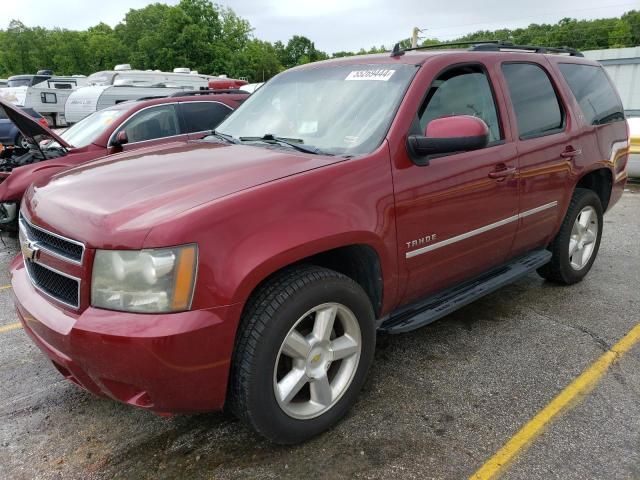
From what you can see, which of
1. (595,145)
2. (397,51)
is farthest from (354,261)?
(595,145)

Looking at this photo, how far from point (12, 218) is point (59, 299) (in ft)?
12.8

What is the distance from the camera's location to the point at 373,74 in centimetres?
317

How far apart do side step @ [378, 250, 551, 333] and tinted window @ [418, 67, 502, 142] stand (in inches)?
37.3

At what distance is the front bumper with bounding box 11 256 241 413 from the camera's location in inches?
78.7

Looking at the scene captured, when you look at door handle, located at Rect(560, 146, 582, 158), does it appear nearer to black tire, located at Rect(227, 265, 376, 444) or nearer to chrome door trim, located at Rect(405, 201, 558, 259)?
chrome door trim, located at Rect(405, 201, 558, 259)

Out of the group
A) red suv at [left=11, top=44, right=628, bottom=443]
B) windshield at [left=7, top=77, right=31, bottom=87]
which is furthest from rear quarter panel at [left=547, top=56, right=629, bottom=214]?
windshield at [left=7, top=77, right=31, bottom=87]

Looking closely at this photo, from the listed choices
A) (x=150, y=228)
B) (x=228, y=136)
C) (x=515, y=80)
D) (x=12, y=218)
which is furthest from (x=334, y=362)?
(x=12, y=218)

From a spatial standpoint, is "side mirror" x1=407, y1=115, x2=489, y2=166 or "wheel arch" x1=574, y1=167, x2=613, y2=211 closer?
"side mirror" x1=407, y1=115, x2=489, y2=166

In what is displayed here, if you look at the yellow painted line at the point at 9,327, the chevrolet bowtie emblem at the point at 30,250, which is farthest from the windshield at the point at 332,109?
Answer: the yellow painted line at the point at 9,327

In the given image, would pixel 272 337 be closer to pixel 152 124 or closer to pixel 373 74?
pixel 373 74

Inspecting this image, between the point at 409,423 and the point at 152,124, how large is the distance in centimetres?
553

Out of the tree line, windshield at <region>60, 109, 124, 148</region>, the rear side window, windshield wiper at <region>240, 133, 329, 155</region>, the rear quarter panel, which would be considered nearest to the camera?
windshield wiper at <region>240, 133, 329, 155</region>

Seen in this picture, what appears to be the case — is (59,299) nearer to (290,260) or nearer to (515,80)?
(290,260)

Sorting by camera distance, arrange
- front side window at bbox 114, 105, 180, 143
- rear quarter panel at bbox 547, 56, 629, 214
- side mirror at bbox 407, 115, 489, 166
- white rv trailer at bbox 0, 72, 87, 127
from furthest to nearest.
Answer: white rv trailer at bbox 0, 72, 87, 127
front side window at bbox 114, 105, 180, 143
rear quarter panel at bbox 547, 56, 629, 214
side mirror at bbox 407, 115, 489, 166
